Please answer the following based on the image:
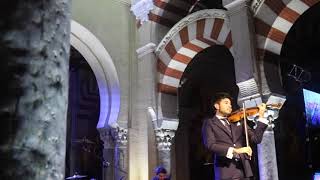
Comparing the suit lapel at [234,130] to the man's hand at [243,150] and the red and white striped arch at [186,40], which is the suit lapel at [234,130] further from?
the red and white striped arch at [186,40]

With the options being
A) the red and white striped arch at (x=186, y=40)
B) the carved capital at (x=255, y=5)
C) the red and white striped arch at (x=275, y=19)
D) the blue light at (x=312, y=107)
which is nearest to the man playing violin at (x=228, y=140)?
the red and white striped arch at (x=275, y=19)

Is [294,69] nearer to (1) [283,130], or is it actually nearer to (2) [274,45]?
(1) [283,130]

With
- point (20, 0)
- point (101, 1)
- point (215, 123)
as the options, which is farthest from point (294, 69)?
point (20, 0)

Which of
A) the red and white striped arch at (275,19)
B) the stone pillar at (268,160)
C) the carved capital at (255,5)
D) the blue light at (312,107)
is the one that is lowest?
the stone pillar at (268,160)

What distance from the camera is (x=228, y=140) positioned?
2791 mm

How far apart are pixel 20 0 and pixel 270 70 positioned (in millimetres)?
4508

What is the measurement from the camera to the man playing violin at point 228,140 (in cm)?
266

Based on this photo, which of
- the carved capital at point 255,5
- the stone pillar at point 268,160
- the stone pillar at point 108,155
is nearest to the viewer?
the stone pillar at point 268,160

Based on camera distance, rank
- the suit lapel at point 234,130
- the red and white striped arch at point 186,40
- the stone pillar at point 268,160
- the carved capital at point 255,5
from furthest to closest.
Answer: the red and white striped arch at point 186,40 → the carved capital at point 255,5 → the stone pillar at point 268,160 → the suit lapel at point 234,130

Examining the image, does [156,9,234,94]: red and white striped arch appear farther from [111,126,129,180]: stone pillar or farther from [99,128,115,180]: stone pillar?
[99,128,115,180]: stone pillar

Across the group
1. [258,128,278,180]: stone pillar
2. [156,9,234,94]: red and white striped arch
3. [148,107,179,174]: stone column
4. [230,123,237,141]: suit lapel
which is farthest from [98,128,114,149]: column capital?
[230,123,237,141]: suit lapel

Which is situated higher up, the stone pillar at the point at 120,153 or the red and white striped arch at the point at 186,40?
the red and white striped arch at the point at 186,40

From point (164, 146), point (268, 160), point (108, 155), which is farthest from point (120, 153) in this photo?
point (268, 160)

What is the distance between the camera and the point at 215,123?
9.25 ft
